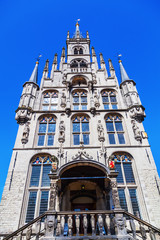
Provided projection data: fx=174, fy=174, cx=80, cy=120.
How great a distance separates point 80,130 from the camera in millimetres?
14406

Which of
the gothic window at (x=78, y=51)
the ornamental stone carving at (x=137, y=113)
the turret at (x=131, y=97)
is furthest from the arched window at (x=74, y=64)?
the ornamental stone carving at (x=137, y=113)

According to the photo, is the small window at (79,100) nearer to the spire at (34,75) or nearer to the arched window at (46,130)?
the arched window at (46,130)

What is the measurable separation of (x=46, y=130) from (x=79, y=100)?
4.63m

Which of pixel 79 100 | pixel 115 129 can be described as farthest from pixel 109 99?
pixel 115 129

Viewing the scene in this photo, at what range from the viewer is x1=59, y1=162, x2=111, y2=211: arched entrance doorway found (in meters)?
10.9

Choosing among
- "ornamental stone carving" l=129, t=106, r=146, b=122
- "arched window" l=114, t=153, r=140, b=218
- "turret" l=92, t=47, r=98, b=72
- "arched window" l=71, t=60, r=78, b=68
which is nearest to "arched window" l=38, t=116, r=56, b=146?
"arched window" l=114, t=153, r=140, b=218

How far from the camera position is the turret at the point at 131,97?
14.7 meters

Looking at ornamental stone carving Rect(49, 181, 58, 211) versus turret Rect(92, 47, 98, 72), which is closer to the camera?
ornamental stone carving Rect(49, 181, 58, 211)

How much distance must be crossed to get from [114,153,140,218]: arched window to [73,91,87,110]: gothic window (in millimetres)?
5876

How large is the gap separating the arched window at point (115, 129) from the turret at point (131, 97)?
1335mm

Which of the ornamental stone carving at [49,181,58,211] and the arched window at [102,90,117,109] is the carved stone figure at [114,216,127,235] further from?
the arched window at [102,90,117,109]

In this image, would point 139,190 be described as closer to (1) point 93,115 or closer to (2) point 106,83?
(1) point 93,115

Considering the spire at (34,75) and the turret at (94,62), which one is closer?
the spire at (34,75)

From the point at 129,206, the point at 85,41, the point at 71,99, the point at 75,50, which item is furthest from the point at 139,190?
the point at 85,41
